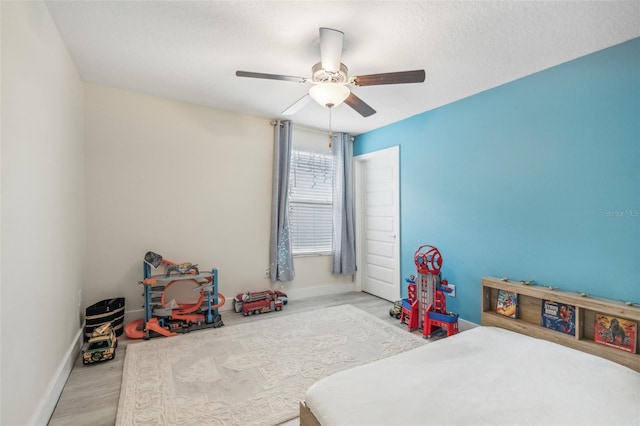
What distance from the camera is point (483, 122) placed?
9.32 feet

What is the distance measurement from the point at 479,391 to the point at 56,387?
8.53ft

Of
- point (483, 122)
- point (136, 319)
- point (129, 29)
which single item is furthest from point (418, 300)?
point (129, 29)

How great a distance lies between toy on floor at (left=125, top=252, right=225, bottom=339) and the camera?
281 cm

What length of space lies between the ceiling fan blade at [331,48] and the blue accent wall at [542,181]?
1.80 meters

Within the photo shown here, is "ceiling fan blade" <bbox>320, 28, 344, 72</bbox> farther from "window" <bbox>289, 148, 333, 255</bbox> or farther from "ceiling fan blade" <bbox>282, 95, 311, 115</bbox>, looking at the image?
"window" <bbox>289, 148, 333, 255</bbox>

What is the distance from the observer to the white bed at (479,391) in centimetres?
120

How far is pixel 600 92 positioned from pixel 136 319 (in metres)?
4.79

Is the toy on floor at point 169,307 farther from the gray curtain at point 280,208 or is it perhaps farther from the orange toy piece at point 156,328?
the gray curtain at point 280,208

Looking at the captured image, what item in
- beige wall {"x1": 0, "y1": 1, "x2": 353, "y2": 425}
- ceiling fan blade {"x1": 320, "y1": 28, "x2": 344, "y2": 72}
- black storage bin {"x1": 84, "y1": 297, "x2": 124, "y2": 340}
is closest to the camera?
beige wall {"x1": 0, "y1": 1, "x2": 353, "y2": 425}

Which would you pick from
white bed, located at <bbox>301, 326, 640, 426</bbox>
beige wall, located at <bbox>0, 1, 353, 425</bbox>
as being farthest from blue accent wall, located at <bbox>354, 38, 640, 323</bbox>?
beige wall, located at <bbox>0, 1, 353, 425</bbox>

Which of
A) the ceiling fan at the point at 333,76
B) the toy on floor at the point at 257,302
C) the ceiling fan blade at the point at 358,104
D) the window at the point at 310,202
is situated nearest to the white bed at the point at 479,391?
the ceiling fan at the point at 333,76

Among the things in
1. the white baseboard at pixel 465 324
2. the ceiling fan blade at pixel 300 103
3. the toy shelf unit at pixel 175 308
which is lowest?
the white baseboard at pixel 465 324

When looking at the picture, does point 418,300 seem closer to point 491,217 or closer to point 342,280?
point 491,217

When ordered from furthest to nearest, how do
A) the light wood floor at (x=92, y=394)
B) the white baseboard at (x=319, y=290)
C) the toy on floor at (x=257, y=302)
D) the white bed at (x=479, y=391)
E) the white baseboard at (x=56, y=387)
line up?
the white baseboard at (x=319, y=290) < the toy on floor at (x=257, y=302) < the light wood floor at (x=92, y=394) < the white baseboard at (x=56, y=387) < the white bed at (x=479, y=391)
